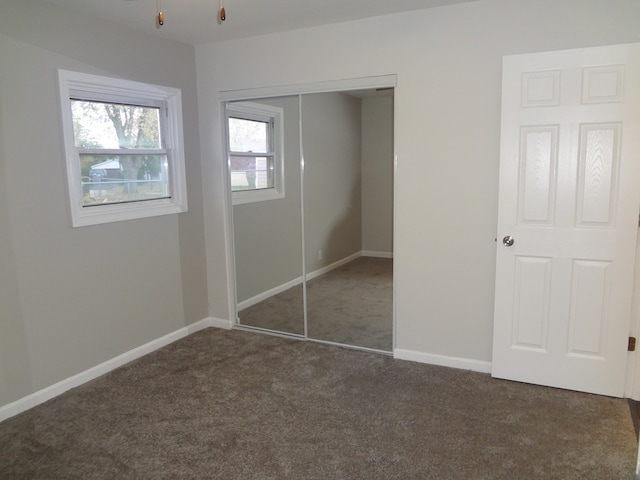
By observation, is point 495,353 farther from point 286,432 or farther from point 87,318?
point 87,318

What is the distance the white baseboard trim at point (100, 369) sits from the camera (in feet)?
9.21

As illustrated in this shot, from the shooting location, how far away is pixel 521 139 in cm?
286

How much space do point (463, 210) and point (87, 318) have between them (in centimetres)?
267

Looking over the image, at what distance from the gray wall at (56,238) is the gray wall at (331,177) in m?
1.17

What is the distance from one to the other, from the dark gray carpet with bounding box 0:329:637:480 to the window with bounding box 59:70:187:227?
3.94ft

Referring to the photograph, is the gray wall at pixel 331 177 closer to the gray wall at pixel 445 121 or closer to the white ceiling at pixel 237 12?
the gray wall at pixel 445 121

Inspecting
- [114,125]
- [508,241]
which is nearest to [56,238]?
[114,125]

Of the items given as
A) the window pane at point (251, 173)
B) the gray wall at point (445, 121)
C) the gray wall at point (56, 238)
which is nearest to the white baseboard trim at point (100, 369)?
the gray wall at point (56, 238)

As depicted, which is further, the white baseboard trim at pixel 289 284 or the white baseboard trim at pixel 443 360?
the white baseboard trim at pixel 289 284

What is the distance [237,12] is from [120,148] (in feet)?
4.20

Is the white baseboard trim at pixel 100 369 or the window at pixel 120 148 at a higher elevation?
the window at pixel 120 148

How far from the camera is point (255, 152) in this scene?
3.94m

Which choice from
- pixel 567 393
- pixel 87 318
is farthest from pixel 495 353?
pixel 87 318

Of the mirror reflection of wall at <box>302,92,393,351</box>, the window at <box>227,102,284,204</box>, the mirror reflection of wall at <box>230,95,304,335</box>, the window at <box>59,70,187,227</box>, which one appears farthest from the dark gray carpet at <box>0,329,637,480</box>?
the window at <box>227,102,284,204</box>
